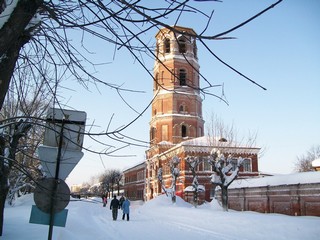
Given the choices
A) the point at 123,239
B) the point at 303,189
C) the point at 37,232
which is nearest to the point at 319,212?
the point at 303,189

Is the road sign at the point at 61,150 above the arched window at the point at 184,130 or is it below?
below

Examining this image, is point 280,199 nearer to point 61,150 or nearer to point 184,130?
point 61,150

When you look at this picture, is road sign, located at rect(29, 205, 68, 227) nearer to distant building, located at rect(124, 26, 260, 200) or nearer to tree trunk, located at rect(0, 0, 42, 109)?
tree trunk, located at rect(0, 0, 42, 109)

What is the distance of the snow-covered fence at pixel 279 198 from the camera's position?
723 inches

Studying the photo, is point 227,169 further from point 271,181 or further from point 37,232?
point 37,232

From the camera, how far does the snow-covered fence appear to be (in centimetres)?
1836

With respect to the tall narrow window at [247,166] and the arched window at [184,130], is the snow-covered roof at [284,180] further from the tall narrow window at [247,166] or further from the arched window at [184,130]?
the arched window at [184,130]

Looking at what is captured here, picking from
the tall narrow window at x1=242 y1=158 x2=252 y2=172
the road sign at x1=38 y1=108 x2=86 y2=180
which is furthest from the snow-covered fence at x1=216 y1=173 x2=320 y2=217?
the tall narrow window at x1=242 y1=158 x2=252 y2=172

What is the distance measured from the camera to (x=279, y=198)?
829 inches

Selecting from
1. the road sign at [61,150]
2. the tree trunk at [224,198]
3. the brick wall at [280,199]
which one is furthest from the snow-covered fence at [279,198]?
the road sign at [61,150]

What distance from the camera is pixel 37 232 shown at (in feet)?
34.2

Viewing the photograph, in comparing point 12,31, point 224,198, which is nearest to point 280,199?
point 224,198

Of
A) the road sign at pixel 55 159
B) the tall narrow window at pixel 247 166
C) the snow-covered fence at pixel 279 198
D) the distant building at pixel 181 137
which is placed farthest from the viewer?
the tall narrow window at pixel 247 166

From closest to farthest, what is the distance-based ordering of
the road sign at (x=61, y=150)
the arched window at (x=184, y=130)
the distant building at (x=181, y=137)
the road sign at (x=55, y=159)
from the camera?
the road sign at (x=61, y=150) → the road sign at (x=55, y=159) → the distant building at (x=181, y=137) → the arched window at (x=184, y=130)
